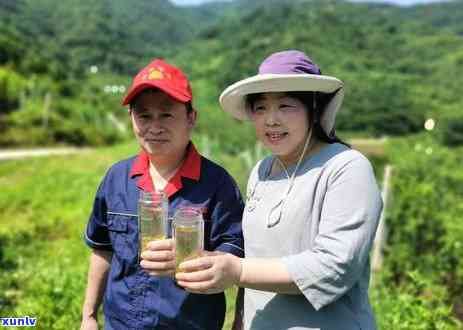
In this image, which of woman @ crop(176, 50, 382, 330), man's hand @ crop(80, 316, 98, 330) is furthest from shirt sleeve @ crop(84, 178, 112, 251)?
woman @ crop(176, 50, 382, 330)

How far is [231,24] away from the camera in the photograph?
9444 cm

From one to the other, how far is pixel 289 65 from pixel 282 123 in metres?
0.17

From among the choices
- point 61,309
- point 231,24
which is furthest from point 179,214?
point 231,24

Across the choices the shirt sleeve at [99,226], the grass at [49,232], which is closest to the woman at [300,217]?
the shirt sleeve at [99,226]

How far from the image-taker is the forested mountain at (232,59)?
1163 inches

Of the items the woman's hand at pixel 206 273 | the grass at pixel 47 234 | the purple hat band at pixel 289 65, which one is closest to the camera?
the woman's hand at pixel 206 273

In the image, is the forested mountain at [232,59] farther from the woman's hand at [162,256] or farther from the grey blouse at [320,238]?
the woman's hand at [162,256]

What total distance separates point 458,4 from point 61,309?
16257cm

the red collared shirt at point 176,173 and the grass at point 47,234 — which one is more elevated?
the red collared shirt at point 176,173

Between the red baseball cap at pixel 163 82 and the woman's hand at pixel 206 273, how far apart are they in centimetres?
62

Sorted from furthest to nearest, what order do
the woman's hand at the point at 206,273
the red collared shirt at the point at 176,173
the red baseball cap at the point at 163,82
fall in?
the red collared shirt at the point at 176,173
the red baseball cap at the point at 163,82
the woman's hand at the point at 206,273

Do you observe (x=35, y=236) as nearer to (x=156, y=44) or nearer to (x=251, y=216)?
(x=251, y=216)

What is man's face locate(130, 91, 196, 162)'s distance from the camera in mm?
1790

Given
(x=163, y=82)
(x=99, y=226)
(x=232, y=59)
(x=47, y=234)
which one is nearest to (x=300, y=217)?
(x=163, y=82)
